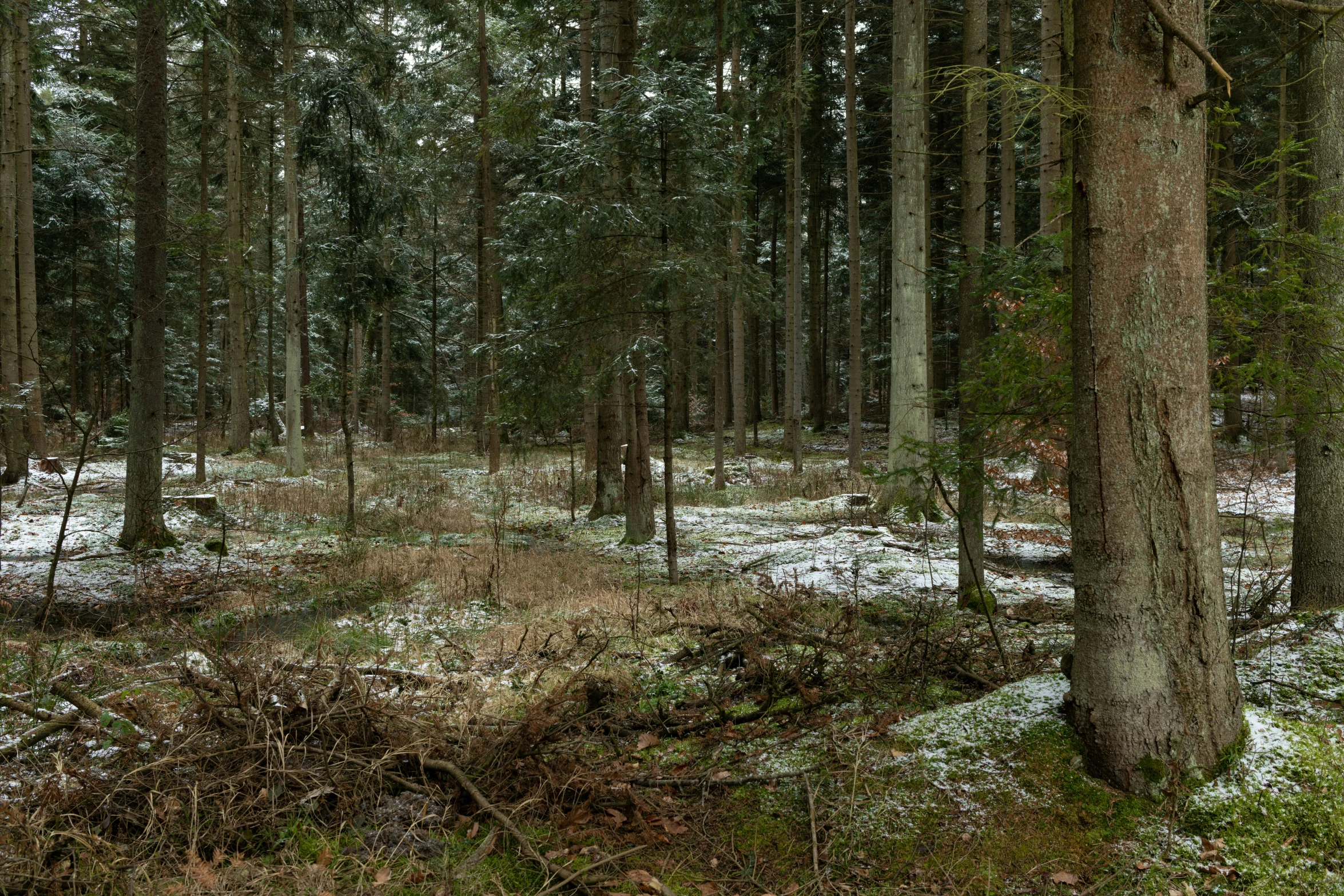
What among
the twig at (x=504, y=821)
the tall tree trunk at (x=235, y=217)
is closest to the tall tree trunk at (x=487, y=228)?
the tall tree trunk at (x=235, y=217)

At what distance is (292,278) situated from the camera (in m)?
17.8

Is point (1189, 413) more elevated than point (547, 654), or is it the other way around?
point (1189, 413)

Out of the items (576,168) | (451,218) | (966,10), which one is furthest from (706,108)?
(451,218)

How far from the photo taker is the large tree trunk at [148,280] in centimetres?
966

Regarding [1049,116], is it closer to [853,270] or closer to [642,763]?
[853,270]

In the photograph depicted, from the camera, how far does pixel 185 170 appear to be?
2098 centimetres

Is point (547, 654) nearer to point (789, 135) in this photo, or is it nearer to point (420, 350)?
point (789, 135)

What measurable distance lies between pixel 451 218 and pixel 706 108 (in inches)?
1086

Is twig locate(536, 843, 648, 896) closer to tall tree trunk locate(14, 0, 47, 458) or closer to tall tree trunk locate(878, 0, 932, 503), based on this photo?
tall tree trunk locate(878, 0, 932, 503)

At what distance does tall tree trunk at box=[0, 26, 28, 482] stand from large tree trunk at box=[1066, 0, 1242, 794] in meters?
A: 17.0

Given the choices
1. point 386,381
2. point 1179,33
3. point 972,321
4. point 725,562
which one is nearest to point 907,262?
point 725,562

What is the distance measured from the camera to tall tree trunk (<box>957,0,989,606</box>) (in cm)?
507

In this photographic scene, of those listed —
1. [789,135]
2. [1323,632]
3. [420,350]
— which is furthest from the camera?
[420,350]

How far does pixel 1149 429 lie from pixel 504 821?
2877 millimetres
